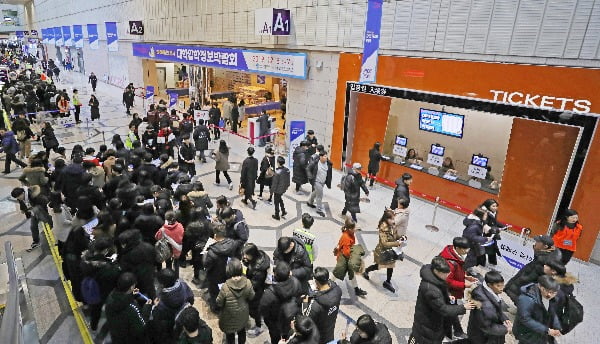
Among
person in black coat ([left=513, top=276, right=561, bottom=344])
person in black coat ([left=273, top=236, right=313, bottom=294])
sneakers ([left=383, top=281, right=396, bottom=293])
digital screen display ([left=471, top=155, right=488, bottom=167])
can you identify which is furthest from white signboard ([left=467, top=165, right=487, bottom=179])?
person in black coat ([left=273, top=236, right=313, bottom=294])

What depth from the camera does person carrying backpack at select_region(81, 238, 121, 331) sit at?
4574mm

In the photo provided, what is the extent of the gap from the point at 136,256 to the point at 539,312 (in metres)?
4.92

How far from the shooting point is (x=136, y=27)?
75.7 ft

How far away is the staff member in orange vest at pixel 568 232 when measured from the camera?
6254 mm

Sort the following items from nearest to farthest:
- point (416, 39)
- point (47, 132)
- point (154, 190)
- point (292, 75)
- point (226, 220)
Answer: point (226, 220) → point (154, 190) → point (416, 39) → point (47, 132) → point (292, 75)

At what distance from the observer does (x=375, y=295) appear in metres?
6.25

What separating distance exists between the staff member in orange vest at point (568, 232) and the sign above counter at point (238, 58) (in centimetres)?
879

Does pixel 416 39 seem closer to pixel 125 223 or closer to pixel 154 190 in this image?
pixel 154 190

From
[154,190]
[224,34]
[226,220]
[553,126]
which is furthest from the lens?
[224,34]

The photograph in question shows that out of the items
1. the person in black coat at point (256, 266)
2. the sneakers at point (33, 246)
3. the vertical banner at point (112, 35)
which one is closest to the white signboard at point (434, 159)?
the person in black coat at point (256, 266)

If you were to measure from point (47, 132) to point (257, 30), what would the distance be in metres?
7.96

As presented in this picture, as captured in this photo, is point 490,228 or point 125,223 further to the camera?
point 490,228

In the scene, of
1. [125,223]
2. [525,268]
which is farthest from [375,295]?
[125,223]

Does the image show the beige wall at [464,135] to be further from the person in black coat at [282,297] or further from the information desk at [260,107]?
the information desk at [260,107]
